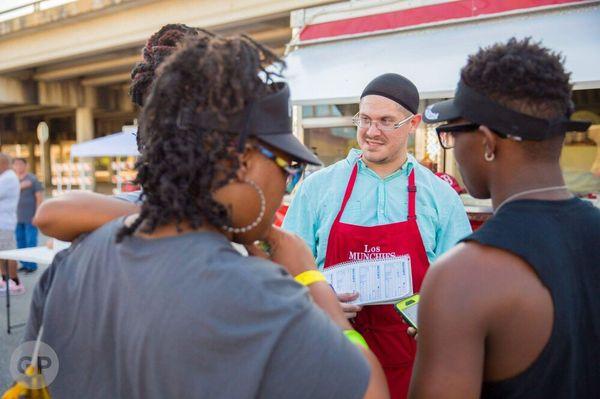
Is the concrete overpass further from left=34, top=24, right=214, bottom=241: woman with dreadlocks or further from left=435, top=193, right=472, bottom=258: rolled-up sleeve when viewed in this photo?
left=34, top=24, right=214, bottom=241: woman with dreadlocks

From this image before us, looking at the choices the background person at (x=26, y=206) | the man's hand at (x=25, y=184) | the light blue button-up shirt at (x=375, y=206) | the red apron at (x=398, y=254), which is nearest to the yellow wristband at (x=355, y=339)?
the red apron at (x=398, y=254)

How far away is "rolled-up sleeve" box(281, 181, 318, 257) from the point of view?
95.0 inches

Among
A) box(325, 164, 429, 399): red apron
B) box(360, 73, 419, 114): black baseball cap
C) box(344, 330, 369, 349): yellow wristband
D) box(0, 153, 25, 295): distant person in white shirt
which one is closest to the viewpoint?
box(344, 330, 369, 349): yellow wristband

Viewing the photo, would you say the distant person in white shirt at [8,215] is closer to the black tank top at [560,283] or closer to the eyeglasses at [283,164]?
the eyeglasses at [283,164]

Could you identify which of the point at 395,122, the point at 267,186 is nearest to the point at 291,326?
the point at 267,186

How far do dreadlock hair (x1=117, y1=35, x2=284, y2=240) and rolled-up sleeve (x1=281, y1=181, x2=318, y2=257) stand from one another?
1.41 m

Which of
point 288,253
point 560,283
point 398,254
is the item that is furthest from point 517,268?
point 398,254

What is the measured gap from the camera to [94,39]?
1409 cm

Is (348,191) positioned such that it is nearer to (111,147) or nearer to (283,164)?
(283,164)

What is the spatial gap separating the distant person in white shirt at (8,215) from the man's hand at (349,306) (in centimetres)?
587

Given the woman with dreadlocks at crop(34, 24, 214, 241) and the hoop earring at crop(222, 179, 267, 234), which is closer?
the hoop earring at crop(222, 179, 267, 234)

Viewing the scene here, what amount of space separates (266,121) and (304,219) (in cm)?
143

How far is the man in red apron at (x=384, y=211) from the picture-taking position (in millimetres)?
2180

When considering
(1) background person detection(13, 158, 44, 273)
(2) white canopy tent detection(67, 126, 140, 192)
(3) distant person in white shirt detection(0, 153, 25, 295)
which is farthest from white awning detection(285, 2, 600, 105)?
(2) white canopy tent detection(67, 126, 140, 192)
